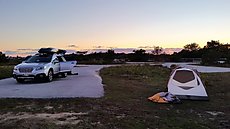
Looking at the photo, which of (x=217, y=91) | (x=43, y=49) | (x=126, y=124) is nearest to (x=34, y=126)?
(x=126, y=124)

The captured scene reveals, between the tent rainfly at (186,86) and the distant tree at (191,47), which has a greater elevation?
the distant tree at (191,47)

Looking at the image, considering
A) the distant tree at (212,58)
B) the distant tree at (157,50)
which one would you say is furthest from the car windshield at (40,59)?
the distant tree at (157,50)

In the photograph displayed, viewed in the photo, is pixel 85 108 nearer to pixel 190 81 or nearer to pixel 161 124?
pixel 161 124

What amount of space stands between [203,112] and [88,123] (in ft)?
15.6

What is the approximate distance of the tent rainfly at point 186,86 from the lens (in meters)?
14.3

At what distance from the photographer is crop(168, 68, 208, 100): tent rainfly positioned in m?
14.3

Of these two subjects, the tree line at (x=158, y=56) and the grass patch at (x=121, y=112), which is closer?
the grass patch at (x=121, y=112)

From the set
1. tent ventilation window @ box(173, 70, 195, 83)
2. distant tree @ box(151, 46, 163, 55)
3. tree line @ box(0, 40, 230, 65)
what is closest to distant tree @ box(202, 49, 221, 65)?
tree line @ box(0, 40, 230, 65)

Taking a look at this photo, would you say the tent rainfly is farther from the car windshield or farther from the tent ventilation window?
the car windshield

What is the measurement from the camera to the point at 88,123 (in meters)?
8.62

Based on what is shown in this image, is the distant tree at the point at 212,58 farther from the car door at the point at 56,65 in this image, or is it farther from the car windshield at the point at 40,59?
the car windshield at the point at 40,59

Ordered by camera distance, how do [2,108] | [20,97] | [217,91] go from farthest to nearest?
[217,91], [20,97], [2,108]

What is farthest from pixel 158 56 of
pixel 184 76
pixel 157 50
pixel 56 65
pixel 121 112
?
pixel 121 112

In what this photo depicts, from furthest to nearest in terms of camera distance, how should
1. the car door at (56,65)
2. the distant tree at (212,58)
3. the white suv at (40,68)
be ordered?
the distant tree at (212,58)
the car door at (56,65)
the white suv at (40,68)
